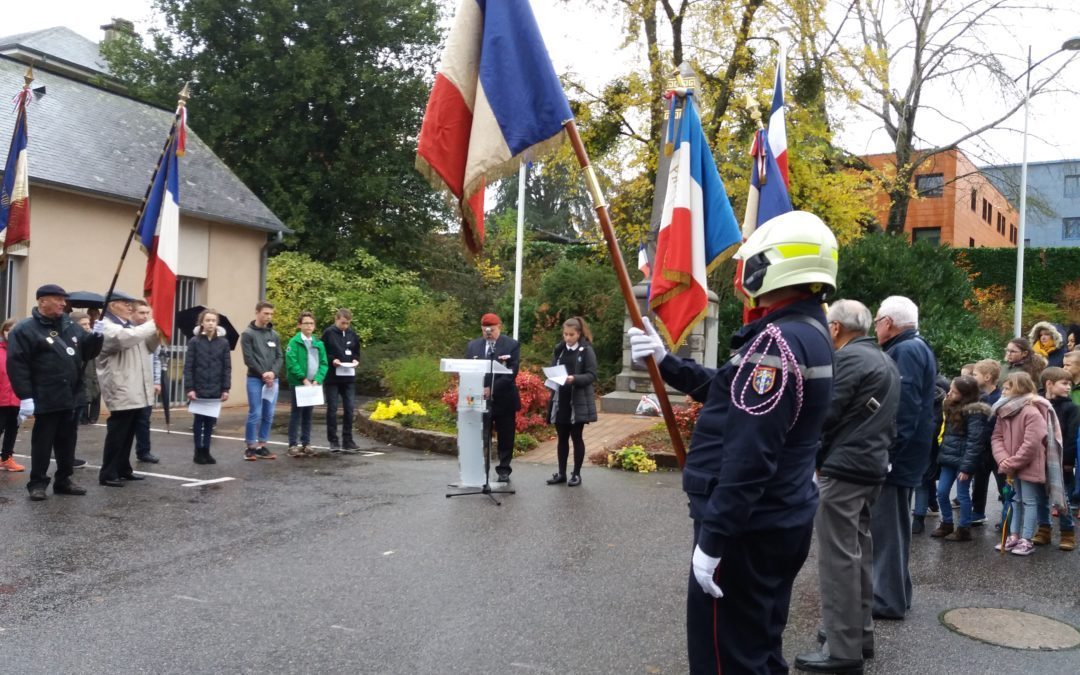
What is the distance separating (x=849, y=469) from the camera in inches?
186

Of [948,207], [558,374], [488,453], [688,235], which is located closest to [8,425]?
[488,453]

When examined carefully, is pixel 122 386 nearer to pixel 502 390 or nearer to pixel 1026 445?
pixel 502 390

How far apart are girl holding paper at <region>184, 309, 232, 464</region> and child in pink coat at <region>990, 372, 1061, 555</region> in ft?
27.4

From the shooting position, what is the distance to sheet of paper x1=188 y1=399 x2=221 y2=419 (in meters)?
10.8

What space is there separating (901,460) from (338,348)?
27.1 feet

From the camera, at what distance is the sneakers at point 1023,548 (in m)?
7.28

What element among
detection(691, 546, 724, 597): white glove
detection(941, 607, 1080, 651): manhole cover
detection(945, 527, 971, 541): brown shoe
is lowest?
detection(941, 607, 1080, 651): manhole cover

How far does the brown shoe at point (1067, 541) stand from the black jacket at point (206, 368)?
885 cm

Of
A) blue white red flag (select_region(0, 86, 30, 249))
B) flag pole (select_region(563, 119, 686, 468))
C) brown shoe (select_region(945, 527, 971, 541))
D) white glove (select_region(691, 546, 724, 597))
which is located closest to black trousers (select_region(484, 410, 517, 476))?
brown shoe (select_region(945, 527, 971, 541))

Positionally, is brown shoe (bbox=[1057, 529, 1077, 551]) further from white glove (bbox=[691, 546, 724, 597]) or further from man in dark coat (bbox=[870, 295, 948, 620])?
white glove (bbox=[691, 546, 724, 597])

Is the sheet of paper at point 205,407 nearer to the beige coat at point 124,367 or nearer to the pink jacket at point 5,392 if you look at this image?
the beige coat at point 124,367

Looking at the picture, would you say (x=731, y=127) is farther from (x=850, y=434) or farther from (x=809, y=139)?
(x=850, y=434)

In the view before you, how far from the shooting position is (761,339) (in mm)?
3121

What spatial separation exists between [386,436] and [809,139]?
13369 mm
